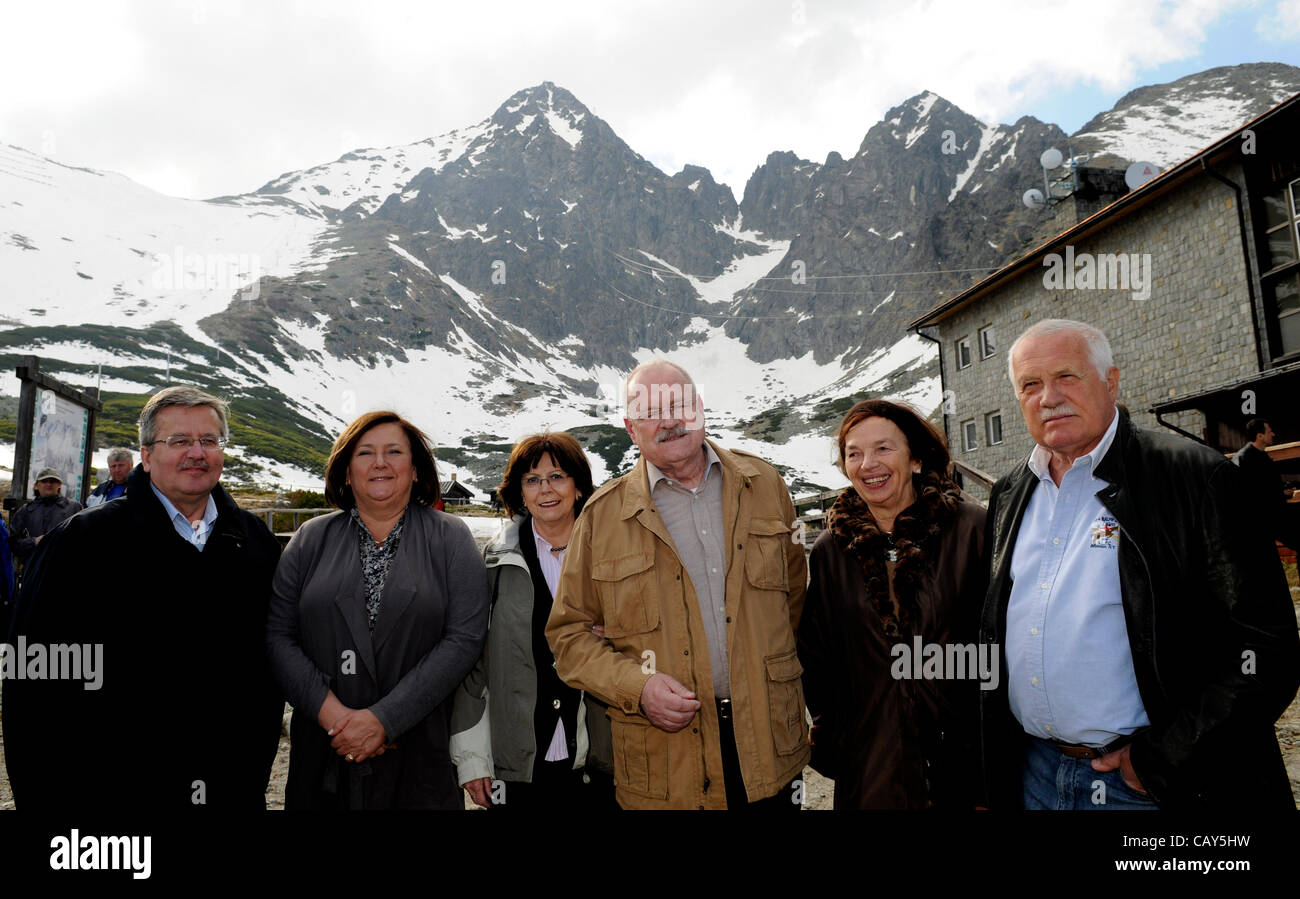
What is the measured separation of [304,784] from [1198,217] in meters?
22.9

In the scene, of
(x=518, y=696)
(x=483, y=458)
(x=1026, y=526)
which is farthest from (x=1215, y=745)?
(x=483, y=458)

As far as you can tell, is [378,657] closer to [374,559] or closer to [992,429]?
[374,559]

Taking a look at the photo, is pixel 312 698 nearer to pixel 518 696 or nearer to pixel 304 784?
pixel 304 784

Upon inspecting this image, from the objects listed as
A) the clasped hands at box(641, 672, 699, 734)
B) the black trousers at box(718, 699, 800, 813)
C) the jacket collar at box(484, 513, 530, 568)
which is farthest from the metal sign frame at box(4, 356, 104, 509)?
the black trousers at box(718, 699, 800, 813)

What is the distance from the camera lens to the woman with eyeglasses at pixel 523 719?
3420 mm

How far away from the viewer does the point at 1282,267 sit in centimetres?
1600

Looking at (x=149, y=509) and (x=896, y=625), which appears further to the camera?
(x=149, y=509)

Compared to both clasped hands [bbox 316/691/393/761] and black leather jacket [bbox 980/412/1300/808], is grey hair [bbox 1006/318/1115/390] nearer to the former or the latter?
black leather jacket [bbox 980/412/1300/808]

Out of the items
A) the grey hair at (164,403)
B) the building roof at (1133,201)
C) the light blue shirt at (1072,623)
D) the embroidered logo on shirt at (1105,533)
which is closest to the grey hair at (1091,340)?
the light blue shirt at (1072,623)

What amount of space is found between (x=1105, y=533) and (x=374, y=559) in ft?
10.5

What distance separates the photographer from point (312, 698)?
3.24 m

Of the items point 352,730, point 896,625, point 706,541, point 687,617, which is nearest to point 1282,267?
→ point 896,625

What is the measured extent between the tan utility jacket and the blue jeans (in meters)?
0.89
